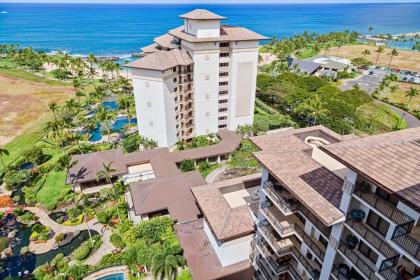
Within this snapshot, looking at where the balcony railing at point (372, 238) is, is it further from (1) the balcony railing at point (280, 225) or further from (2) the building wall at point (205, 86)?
(2) the building wall at point (205, 86)

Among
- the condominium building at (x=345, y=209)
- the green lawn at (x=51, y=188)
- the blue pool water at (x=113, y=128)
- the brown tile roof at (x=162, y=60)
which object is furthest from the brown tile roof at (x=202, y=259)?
the blue pool water at (x=113, y=128)

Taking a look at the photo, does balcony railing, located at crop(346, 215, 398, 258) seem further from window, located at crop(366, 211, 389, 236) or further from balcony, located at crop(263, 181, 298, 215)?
balcony, located at crop(263, 181, 298, 215)

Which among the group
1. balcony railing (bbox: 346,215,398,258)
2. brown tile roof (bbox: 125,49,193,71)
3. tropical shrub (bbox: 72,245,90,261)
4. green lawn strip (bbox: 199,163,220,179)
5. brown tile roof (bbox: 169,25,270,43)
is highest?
brown tile roof (bbox: 169,25,270,43)

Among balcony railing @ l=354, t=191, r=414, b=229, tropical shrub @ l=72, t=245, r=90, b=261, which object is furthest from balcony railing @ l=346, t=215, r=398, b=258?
tropical shrub @ l=72, t=245, r=90, b=261

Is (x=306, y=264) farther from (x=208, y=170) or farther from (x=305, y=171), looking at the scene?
(x=208, y=170)

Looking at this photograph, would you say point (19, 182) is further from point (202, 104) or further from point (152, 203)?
point (202, 104)

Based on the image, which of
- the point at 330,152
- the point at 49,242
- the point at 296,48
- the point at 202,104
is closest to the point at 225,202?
the point at 330,152
